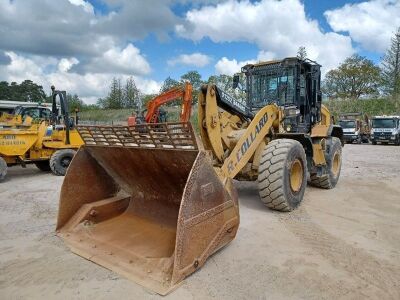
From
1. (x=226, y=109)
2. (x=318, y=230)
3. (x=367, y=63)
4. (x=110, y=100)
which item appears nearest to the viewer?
(x=318, y=230)

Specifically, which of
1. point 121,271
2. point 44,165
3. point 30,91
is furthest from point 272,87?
point 30,91

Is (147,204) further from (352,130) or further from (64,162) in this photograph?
(352,130)

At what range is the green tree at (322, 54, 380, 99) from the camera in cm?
4403

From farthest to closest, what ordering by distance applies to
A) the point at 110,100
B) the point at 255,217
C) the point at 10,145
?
the point at 110,100, the point at 10,145, the point at 255,217

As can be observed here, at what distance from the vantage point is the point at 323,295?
114 inches

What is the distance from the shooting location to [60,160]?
9.29m

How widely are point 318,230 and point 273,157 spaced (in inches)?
45.9

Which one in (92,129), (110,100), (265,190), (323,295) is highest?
(110,100)

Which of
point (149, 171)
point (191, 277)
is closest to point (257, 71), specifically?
point (149, 171)

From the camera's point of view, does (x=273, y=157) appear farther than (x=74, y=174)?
Yes

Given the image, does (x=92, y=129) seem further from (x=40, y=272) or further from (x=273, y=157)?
(x=273, y=157)

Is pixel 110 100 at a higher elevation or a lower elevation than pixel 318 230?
higher

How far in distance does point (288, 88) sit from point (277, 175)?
81.9 inches

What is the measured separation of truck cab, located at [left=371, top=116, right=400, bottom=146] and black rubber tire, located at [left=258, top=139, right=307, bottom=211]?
2101 cm
